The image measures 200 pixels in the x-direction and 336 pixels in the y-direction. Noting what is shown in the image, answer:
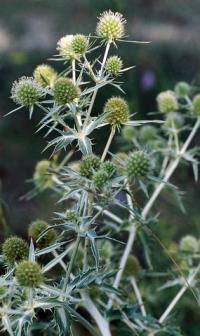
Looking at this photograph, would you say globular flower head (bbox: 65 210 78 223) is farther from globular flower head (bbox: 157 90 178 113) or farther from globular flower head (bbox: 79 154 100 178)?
globular flower head (bbox: 157 90 178 113)

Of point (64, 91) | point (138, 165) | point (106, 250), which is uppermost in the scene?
point (64, 91)

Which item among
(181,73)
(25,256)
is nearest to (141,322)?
(25,256)

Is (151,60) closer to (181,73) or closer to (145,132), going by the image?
(181,73)

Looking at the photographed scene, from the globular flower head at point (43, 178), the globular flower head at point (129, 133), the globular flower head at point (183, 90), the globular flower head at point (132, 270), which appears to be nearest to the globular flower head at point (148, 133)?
the globular flower head at point (129, 133)

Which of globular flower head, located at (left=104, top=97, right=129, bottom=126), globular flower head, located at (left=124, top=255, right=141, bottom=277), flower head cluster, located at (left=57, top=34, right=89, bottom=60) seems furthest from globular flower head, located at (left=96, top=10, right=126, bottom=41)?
globular flower head, located at (left=124, top=255, right=141, bottom=277)

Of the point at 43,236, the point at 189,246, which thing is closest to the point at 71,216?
the point at 43,236

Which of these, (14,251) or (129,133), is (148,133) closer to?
(129,133)

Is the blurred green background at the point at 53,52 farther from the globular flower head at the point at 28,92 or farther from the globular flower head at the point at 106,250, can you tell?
the globular flower head at the point at 28,92
